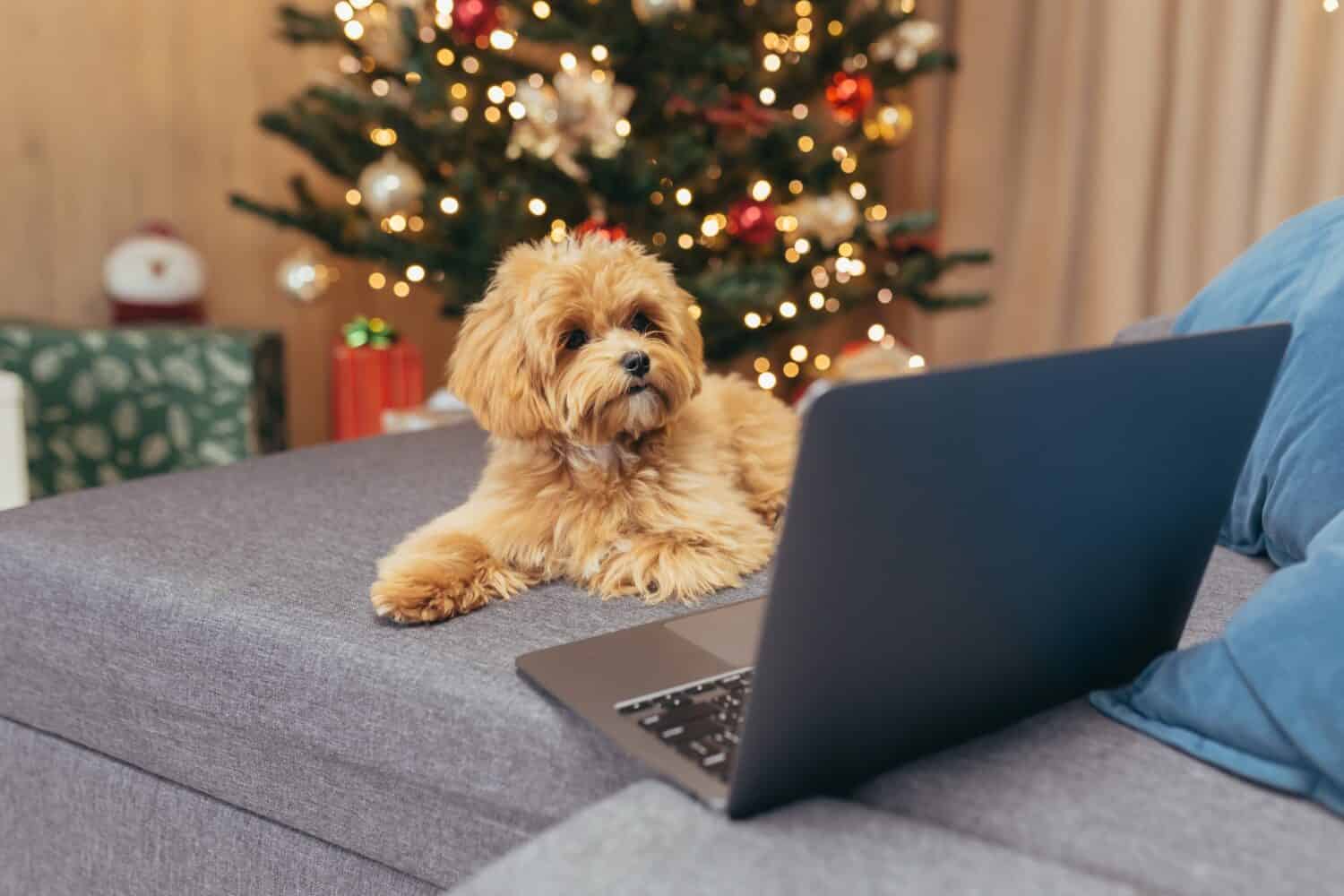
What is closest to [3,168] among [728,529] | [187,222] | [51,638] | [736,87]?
[187,222]

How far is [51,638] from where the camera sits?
1.24m

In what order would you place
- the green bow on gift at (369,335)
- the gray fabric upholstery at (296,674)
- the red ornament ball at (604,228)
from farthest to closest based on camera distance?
1. the green bow on gift at (369,335)
2. the red ornament ball at (604,228)
3. the gray fabric upholstery at (296,674)

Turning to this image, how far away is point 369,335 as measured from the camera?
3.22 m

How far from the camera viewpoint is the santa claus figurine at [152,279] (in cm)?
299

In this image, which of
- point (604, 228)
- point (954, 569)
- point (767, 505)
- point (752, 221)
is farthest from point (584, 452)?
point (752, 221)

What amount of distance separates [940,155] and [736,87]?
3.44 ft

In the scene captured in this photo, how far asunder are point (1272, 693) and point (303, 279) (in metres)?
2.78

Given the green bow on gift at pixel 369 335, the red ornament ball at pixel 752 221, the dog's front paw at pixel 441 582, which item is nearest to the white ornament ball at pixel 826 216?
the red ornament ball at pixel 752 221

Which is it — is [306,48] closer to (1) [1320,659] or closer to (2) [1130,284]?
(2) [1130,284]

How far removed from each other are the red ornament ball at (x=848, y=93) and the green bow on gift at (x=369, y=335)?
52.1 inches

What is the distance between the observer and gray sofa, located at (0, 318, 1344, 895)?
0.72 m

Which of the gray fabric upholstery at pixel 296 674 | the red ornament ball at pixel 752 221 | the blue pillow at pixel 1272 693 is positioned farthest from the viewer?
the red ornament ball at pixel 752 221

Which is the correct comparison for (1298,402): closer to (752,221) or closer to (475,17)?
(752,221)

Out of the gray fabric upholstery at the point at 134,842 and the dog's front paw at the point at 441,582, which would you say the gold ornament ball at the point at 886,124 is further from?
the gray fabric upholstery at the point at 134,842
